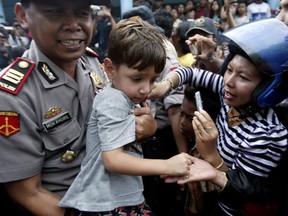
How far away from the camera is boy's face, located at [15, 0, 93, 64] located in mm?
1256

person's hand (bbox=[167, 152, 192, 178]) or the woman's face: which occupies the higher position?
the woman's face

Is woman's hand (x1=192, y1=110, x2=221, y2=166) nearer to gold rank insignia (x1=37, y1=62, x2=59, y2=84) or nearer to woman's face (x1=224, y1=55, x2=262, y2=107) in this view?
woman's face (x1=224, y1=55, x2=262, y2=107)

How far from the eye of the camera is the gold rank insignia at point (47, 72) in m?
1.34

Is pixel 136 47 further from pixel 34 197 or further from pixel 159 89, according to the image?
pixel 34 197

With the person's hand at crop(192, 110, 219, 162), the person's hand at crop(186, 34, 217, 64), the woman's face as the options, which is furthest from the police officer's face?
the person's hand at crop(192, 110, 219, 162)

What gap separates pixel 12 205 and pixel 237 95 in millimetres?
1348

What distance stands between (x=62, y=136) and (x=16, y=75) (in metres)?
0.36

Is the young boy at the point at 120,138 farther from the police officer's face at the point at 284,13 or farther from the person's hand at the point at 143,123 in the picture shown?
the police officer's face at the point at 284,13

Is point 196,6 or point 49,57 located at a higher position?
point 49,57

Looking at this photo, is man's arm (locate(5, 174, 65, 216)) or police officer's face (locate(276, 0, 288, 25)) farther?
police officer's face (locate(276, 0, 288, 25))

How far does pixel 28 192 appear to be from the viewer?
1281mm

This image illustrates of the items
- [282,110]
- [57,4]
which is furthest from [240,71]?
[57,4]

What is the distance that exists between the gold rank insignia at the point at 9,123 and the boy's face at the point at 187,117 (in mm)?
1211

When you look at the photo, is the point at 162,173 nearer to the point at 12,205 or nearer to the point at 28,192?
the point at 28,192
